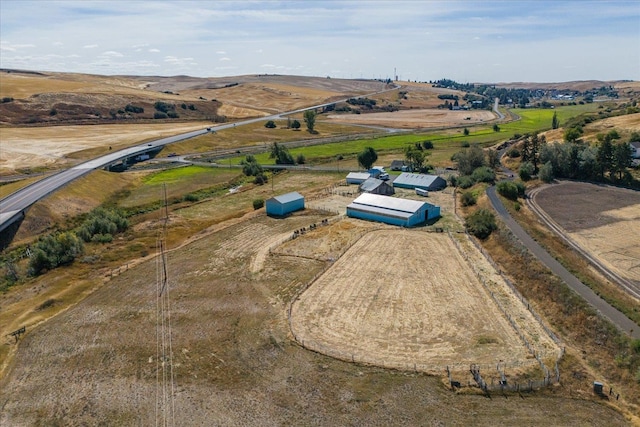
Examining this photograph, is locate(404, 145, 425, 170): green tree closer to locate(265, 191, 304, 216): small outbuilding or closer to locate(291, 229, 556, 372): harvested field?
locate(265, 191, 304, 216): small outbuilding

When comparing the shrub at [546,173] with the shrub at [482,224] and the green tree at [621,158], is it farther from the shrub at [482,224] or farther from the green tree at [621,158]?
the shrub at [482,224]

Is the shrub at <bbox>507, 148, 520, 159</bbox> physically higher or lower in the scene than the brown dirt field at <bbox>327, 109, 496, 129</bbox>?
lower

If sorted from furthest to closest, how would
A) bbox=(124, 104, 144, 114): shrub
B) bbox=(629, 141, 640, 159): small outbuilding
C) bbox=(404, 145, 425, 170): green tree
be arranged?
bbox=(124, 104, 144, 114): shrub, bbox=(404, 145, 425, 170): green tree, bbox=(629, 141, 640, 159): small outbuilding

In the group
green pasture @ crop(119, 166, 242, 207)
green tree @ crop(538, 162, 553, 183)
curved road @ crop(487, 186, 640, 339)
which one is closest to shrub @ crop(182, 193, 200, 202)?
green pasture @ crop(119, 166, 242, 207)

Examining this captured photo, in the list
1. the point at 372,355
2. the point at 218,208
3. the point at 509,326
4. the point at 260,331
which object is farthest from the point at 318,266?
the point at 218,208

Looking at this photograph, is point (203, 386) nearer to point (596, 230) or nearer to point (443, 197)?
point (596, 230)

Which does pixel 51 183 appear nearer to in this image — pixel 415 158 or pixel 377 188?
pixel 377 188

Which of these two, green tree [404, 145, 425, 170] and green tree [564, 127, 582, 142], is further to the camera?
green tree [564, 127, 582, 142]
